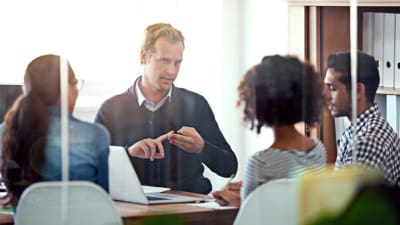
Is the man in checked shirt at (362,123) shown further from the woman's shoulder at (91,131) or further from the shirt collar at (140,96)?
the woman's shoulder at (91,131)

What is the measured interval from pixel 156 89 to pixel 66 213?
15.7 inches

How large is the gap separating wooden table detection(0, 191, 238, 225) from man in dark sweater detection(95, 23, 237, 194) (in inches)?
2.2

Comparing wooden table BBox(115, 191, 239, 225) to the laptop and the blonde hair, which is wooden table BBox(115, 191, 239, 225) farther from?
the blonde hair

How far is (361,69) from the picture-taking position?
227 cm

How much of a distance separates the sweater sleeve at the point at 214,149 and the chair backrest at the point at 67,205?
0.29 meters

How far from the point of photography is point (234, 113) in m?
2.05

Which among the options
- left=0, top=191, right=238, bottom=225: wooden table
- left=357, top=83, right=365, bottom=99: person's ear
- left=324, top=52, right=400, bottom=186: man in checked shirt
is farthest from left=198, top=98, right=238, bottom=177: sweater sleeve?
left=357, top=83, right=365, bottom=99: person's ear

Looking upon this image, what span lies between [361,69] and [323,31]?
0.21 metres

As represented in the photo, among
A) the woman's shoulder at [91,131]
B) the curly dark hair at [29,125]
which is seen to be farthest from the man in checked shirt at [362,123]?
the curly dark hair at [29,125]

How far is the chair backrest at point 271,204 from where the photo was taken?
208cm

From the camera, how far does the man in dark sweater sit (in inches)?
77.7

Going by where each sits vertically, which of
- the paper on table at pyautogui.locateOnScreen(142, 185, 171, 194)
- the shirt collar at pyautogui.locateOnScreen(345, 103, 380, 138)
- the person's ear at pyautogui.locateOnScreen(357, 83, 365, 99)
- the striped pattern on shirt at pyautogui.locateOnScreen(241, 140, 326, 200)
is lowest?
the paper on table at pyautogui.locateOnScreen(142, 185, 171, 194)

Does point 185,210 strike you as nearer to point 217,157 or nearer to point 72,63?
point 217,157

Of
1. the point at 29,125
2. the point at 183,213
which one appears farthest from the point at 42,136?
the point at 183,213
